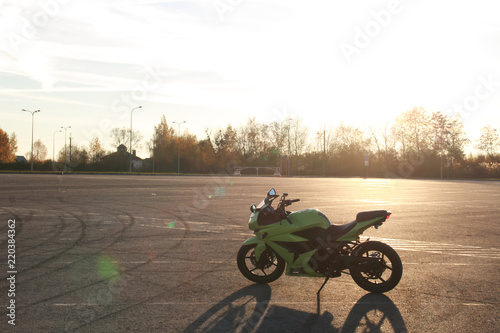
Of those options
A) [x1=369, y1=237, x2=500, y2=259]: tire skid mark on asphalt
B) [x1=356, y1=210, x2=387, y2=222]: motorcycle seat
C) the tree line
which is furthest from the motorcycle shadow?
the tree line

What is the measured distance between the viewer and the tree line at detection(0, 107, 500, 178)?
74.2m

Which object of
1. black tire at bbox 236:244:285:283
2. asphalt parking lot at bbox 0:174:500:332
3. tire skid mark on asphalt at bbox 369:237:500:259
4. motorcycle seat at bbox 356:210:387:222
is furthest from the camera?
tire skid mark on asphalt at bbox 369:237:500:259

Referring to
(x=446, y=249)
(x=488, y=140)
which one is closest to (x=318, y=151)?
(x=488, y=140)

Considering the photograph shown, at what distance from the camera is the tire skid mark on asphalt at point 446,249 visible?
829 centimetres

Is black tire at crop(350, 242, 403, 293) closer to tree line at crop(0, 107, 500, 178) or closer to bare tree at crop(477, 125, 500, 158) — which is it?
tree line at crop(0, 107, 500, 178)

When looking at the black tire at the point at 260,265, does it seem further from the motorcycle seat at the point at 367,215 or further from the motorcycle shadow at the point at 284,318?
the motorcycle seat at the point at 367,215

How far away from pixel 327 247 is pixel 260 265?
37.9 inches

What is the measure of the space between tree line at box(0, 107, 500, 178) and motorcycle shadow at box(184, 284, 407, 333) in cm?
6472

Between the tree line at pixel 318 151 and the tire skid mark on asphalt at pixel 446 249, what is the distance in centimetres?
6018

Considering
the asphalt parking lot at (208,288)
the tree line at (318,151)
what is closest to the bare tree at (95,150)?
the tree line at (318,151)

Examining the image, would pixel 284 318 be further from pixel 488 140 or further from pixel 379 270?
pixel 488 140

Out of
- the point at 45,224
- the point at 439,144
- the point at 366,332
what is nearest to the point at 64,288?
the point at 366,332

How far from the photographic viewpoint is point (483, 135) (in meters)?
79.4

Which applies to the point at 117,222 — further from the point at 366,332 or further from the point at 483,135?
the point at 483,135
